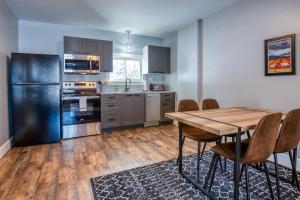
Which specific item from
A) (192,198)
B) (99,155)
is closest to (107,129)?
(99,155)

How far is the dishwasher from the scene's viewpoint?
4758 millimetres

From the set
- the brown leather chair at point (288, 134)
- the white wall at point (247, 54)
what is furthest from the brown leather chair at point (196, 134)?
the white wall at point (247, 54)

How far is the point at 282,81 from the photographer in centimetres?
252

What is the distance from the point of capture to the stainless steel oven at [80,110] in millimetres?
3852

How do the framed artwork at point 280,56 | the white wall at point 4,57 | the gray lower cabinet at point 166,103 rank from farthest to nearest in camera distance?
the gray lower cabinet at point 166,103 → the white wall at point 4,57 → the framed artwork at point 280,56

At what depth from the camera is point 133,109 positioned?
4.57 m

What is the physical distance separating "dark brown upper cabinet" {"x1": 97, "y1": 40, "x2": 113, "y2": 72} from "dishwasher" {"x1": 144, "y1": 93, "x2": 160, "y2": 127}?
47.8 inches

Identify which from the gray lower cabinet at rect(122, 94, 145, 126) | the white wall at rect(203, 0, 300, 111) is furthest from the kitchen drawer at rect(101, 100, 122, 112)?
the white wall at rect(203, 0, 300, 111)

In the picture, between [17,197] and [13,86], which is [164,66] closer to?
[13,86]

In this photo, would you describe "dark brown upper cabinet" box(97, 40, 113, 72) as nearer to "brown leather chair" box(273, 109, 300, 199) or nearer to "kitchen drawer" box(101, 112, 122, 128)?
"kitchen drawer" box(101, 112, 122, 128)

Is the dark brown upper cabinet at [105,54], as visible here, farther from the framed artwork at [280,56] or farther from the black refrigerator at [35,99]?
the framed artwork at [280,56]

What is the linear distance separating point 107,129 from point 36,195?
8.49ft

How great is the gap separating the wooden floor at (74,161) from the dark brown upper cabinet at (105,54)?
1597 mm

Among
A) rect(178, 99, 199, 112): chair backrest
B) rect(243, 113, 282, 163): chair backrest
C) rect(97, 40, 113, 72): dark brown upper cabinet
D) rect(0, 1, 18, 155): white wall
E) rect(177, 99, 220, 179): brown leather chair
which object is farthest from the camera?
rect(97, 40, 113, 72): dark brown upper cabinet
